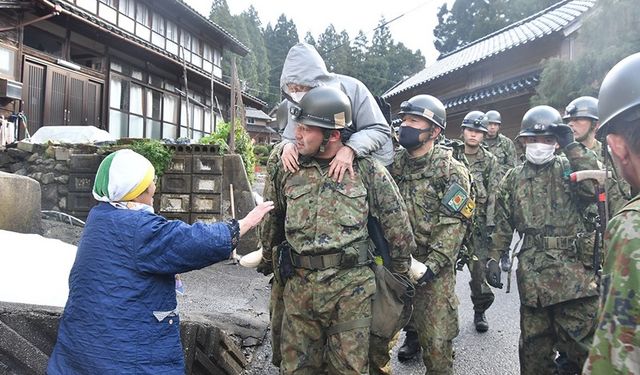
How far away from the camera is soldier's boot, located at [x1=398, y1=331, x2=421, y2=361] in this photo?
4.70m

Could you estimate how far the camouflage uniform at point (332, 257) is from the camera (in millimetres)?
2867

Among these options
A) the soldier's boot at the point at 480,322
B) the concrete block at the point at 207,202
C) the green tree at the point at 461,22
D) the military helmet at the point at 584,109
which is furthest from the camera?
the green tree at the point at 461,22

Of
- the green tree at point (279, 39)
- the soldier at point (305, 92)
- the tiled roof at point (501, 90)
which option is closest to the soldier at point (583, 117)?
the soldier at point (305, 92)

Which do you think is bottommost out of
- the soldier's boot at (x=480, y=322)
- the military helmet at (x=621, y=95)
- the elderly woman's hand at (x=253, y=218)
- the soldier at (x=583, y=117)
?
the soldier's boot at (x=480, y=322)

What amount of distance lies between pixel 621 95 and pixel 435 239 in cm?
224

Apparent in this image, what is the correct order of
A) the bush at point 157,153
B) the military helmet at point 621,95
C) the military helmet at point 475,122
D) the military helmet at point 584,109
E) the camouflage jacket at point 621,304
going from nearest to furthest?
the camouflage jacket at point 621,304 < the military helmet at point 621,95 < the military helmet at point 584,109 < the military helmet at point 475,122 < the bush at point 157,153

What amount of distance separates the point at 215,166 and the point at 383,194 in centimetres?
591

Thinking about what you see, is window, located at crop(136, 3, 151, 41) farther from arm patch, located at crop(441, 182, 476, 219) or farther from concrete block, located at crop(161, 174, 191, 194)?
arm patch, located at crop(441, 182, 476, 219)

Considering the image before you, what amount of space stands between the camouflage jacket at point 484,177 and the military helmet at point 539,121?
2209 millimetres

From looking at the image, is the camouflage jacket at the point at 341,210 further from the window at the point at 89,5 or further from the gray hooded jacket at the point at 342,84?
the window at the point at 89,5

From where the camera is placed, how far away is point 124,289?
2426 mm

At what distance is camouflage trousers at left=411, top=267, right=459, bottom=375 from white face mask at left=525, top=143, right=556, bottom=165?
1113mm

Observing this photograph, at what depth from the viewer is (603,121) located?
1.63 meters

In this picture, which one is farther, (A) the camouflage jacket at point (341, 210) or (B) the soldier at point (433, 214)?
(B) the soldier at point (433, 214)
